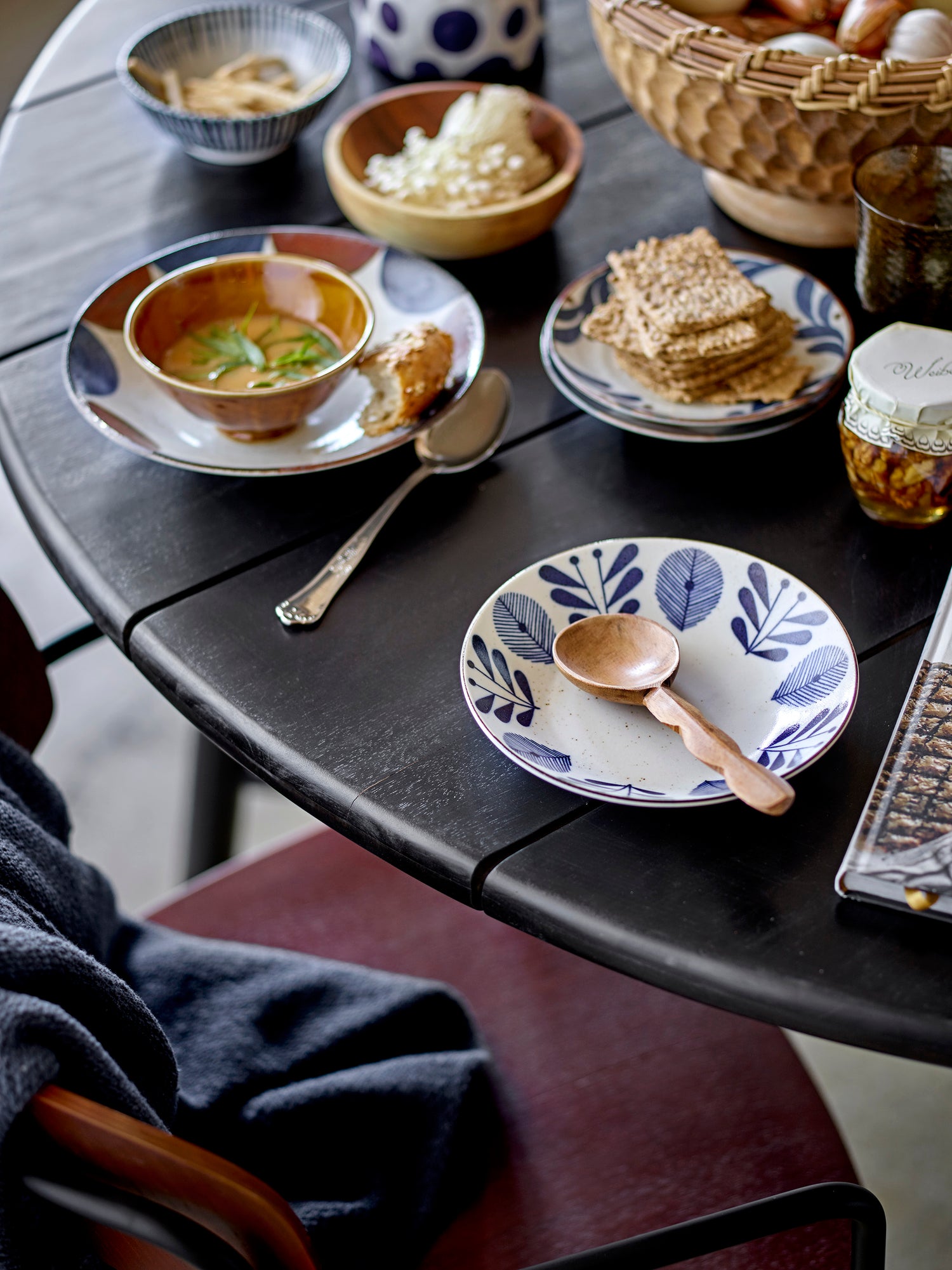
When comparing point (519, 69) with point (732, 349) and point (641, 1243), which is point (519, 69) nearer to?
point (732, 349)

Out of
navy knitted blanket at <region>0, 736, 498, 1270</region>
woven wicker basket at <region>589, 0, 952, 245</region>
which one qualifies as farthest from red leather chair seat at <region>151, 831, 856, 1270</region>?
woven wicker basket at <region>589, 0, 952, 245</region>

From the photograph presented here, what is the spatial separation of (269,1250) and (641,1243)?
18cm

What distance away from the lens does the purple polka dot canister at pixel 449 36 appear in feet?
3.38

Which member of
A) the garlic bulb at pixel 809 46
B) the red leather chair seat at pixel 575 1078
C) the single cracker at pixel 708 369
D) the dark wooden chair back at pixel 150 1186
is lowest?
the red leather chair seat at pixel 575 1078

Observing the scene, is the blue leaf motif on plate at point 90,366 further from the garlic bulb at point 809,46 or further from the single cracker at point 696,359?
the garlic bulb at point 809,46

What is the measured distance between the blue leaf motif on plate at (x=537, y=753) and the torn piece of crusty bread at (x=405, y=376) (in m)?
0.26

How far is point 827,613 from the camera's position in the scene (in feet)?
1.88

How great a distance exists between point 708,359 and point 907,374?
14 centimetres

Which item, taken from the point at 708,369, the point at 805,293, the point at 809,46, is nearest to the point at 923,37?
the point at 809,46

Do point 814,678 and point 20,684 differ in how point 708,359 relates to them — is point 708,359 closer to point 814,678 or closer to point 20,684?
point 814,678

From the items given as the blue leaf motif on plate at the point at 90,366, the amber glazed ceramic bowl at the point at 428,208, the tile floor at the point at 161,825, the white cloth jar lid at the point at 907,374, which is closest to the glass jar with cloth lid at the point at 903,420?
the white cloth jar lid at the point at 907,374

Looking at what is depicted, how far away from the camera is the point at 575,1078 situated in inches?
28.6

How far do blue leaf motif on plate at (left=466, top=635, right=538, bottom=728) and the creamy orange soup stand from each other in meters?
0.24

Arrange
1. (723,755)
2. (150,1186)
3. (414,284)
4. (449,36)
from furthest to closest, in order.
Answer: (449,36)
(414,284)
(723,755)
(150,1186)
